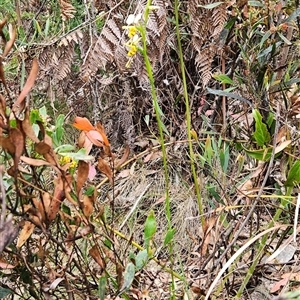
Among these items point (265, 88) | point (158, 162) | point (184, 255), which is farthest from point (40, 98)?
point (265, 88)

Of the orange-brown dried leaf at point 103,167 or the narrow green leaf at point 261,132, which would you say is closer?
the orange-brown dried leaf at point 103,167

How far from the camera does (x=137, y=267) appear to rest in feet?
2.84

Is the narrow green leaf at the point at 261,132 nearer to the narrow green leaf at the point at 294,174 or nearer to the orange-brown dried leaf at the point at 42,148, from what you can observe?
the narrow green leaf at the point at 294,174

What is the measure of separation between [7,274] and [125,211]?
0.83m

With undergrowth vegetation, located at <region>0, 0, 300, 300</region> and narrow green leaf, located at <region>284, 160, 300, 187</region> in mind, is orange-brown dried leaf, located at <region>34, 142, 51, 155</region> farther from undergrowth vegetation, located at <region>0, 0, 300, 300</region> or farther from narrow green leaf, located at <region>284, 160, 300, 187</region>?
narrow green leaf, located at <region>284, 160, 300, 187</region>

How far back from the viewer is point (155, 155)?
1202 mm

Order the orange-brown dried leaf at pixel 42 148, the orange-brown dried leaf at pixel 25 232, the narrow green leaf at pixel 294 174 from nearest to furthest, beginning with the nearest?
the orange-brown dried leaf at pixel 42 148
the orange-brown dried leaf at pixel 25 232
the narrow green leaf at pixel 294 174

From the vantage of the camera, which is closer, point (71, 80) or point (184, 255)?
point (184, 255)

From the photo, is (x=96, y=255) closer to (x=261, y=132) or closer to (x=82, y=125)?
(x=82, y=125)

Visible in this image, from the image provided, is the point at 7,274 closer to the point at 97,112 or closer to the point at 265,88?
the point at 265,88

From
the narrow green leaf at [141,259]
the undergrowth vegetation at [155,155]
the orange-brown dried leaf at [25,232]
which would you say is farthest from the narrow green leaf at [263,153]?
the orange-brown dried leaf at [25,232]

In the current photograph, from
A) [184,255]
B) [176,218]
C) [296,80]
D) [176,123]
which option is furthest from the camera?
[176,123]

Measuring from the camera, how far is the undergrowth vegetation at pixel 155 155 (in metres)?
0.79

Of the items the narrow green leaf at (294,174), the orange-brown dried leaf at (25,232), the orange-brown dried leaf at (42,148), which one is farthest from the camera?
the narrow green leaf at (294,174)
